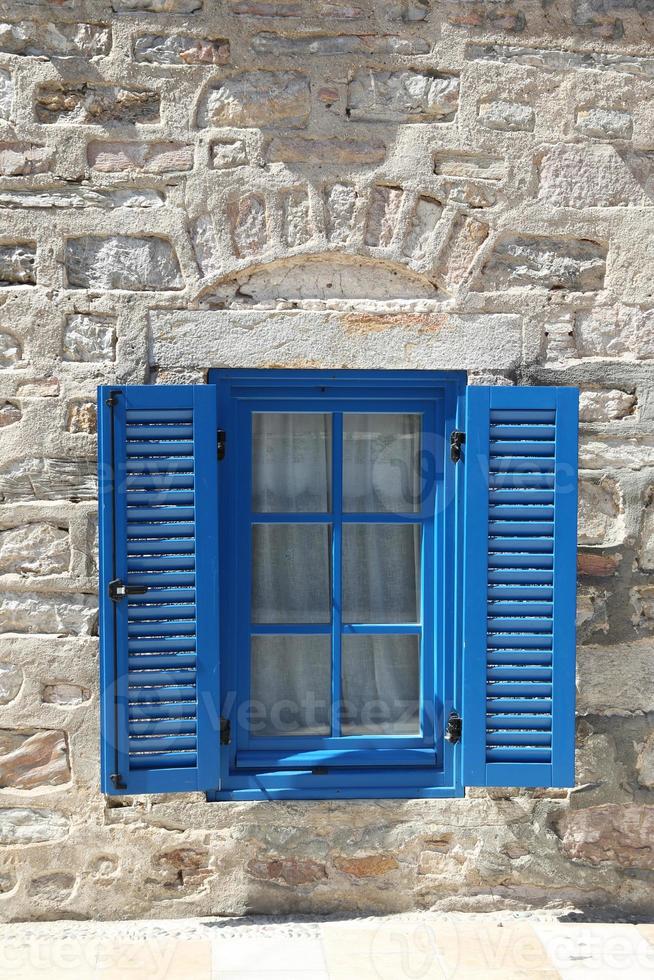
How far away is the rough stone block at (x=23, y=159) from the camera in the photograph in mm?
3275

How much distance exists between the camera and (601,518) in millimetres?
3467

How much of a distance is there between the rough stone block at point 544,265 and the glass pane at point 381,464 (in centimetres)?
58

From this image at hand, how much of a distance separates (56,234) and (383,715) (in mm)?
2067

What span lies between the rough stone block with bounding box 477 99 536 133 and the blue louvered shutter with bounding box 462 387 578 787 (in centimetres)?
93

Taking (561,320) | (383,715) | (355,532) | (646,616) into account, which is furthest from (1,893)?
(561,320)

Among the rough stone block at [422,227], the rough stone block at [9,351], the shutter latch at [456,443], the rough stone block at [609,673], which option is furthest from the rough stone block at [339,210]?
the rough stone block at [609,673]

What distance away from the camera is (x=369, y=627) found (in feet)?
11.5

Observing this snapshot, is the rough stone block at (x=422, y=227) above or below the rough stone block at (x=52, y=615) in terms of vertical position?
above

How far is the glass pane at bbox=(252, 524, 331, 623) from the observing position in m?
3.51

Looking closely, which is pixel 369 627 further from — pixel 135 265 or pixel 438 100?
pixel 438 100

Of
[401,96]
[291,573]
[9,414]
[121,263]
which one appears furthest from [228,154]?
[291,573]

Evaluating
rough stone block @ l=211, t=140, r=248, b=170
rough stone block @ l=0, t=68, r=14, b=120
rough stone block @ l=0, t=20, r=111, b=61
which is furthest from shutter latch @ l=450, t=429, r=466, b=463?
rough stone block @ l=0, t=68, r=14, b=120

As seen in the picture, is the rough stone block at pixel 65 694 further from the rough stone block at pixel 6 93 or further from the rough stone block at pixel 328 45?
the rough stone block at pixel 328 45

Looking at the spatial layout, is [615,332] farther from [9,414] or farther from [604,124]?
[9,414]
